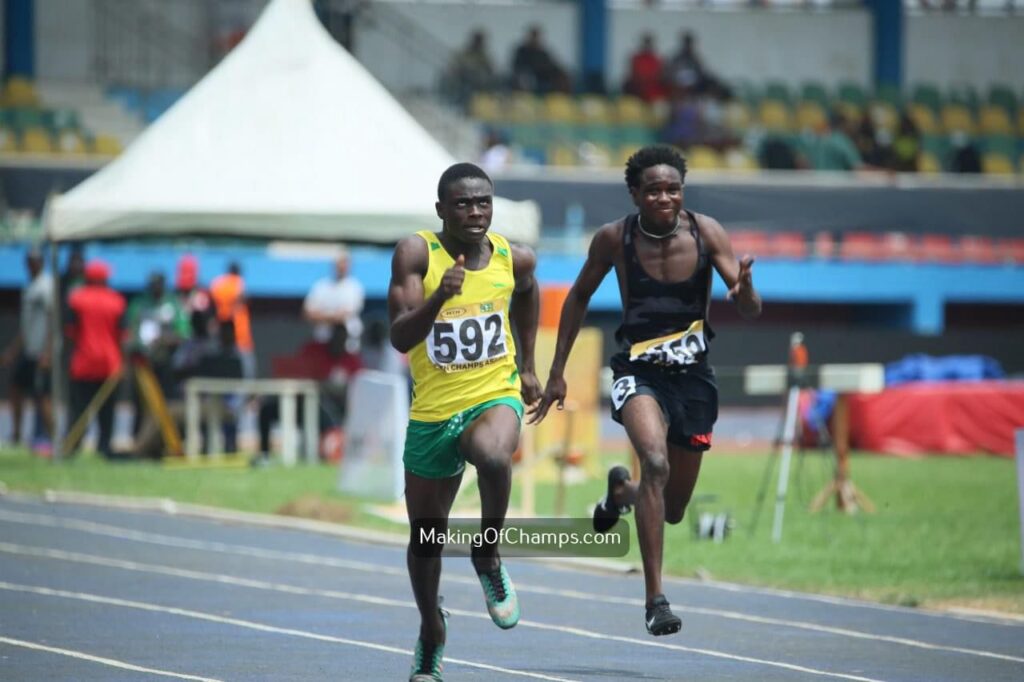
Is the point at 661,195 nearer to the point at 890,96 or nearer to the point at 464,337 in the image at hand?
the point at 464,337

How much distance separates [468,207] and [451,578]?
4.86m

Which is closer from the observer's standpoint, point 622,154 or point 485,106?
point 622,154

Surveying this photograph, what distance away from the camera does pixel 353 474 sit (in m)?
16.8

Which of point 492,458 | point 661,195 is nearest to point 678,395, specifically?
point 661,195

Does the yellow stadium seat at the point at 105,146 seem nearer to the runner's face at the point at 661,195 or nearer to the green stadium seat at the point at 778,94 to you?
the green stadium seat at the point at 778,94

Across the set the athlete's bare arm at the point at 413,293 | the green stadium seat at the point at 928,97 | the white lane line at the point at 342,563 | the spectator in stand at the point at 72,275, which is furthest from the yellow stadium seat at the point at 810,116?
the athlete's bare arm at the point at 413,293

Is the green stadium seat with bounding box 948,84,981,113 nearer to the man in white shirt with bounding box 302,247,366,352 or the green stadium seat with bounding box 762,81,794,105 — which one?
the green stadium seat with bounding box 762,81,794,105

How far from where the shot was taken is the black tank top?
8.65m

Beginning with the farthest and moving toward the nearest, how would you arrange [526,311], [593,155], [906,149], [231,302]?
[906,149]
[593,155]
[231,302]
[526,311]

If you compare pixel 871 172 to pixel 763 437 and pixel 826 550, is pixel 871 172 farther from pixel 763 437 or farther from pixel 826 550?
pixel 826 550

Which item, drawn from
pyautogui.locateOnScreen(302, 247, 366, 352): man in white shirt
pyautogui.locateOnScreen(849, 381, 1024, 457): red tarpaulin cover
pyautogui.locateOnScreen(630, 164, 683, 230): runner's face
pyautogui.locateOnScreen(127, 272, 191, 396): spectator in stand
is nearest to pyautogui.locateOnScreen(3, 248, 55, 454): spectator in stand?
pyautogui.locateOnScreen(127, 272, 191, 396): spectator in stand

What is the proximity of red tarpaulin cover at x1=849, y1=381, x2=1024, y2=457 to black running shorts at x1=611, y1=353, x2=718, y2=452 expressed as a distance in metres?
13.4

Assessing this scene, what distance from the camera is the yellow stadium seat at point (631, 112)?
32625mm

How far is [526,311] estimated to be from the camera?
8016 mm
